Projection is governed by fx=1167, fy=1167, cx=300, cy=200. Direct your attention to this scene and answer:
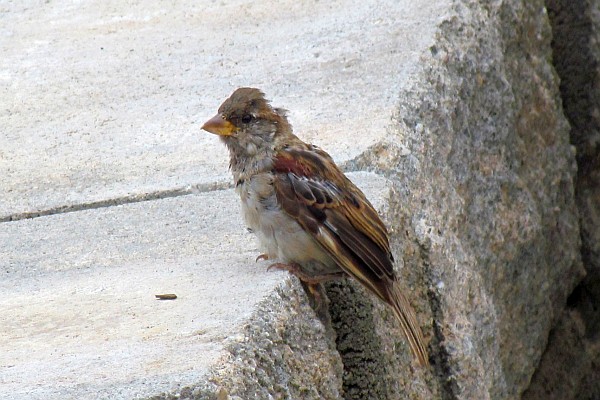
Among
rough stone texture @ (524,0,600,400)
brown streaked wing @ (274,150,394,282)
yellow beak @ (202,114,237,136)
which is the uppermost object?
yellow beak @ (202,114,237,136)

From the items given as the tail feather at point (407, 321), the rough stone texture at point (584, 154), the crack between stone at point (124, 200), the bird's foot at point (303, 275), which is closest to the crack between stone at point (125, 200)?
the crack between stone at point (124, 200)

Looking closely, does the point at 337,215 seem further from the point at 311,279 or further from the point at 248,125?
the point at 248,125

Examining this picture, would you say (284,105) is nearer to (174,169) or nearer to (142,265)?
(174,169)

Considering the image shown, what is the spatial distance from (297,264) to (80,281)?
0.57 m

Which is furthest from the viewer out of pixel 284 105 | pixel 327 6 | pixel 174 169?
pixel 327 6

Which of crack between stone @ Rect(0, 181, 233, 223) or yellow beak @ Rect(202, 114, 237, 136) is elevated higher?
yellow beak @ Rect(202, 114, 237, 136)

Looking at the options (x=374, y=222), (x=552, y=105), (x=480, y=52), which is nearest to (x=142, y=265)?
(x=374, y=222)

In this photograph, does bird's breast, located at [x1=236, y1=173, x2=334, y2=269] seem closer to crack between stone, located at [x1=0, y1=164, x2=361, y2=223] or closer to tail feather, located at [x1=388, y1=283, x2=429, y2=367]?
tail feather, located at [x1=388, y1=283, x2=429, y2=367]

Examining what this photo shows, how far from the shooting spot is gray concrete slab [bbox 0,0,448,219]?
12.7 feet

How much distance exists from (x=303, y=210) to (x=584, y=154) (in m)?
2.28

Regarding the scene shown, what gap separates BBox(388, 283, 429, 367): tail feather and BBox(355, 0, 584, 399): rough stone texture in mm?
327

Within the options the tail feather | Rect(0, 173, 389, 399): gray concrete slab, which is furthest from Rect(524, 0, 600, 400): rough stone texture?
the tail feather

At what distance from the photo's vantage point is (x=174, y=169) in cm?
384

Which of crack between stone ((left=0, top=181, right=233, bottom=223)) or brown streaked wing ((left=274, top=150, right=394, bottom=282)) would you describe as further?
crack between stone ((left=0, top=181, right=233, bottom=223))
